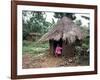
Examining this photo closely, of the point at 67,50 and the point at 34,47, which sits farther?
the point at 67,50

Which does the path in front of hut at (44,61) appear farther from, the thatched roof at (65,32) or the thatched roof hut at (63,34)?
the thatched roof at (65,32)

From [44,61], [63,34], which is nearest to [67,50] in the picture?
[63,34]

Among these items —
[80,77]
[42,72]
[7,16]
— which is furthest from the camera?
[80,77]

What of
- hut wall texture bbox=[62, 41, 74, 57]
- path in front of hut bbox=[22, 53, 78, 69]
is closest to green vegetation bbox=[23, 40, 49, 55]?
path in front of hut bbox=[22, 53, 78, 69]

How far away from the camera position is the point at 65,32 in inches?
83.1

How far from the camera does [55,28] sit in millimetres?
2086

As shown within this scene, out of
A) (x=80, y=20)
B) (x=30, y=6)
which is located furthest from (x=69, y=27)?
(x=30, y=6)

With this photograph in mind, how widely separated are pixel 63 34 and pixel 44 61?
351mm

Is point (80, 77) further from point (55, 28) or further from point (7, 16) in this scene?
point (7, 16)

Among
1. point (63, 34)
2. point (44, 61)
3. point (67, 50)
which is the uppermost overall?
point (63, 34)

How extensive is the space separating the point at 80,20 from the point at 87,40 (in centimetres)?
24

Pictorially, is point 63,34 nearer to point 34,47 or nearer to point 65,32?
point 65,32

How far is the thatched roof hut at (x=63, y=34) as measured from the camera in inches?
81.6

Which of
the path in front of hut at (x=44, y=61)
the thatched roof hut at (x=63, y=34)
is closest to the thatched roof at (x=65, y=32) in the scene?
the thatched roof hut at (x=63, y=34)
